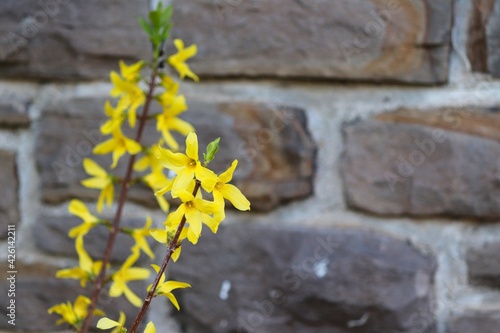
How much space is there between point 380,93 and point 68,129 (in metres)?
0.57

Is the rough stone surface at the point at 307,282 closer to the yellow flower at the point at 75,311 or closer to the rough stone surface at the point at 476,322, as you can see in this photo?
the rough stone surface at the point at 476,322

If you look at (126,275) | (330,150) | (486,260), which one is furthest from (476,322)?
(126,275)

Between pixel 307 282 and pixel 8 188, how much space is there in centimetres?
58

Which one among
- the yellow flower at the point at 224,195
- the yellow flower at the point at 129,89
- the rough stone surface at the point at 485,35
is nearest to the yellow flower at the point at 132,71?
the yellow flower at the point at 129,89

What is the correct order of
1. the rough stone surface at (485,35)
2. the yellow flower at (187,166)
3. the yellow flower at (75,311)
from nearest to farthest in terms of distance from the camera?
the yellow flower at (187,166)
the yellow flower at (75,311)
the rough stone surface at (485,35)

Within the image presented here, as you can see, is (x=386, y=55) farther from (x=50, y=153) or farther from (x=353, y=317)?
(x=50, y=153)

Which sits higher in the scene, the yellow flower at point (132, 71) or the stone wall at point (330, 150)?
the yellow flower at point (132, 71)

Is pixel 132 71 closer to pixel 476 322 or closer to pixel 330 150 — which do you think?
A: pixel 330 150

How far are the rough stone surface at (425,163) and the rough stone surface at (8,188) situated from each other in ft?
1.99

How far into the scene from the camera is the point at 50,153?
1.14 m

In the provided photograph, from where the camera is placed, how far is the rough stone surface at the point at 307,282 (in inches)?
42.1

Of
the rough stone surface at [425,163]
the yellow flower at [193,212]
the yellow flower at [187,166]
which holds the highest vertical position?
the yellow flower at [187,166]

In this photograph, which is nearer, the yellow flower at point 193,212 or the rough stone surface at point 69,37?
the yellow flower at point 193,212

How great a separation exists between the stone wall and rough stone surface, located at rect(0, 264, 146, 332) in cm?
8
